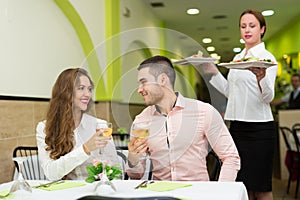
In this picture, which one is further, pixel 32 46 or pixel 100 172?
pixel 32 46

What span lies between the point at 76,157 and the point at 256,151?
128 cm

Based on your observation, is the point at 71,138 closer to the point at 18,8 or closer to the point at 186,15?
the point at 18,8

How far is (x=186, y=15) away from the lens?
21.2 feet

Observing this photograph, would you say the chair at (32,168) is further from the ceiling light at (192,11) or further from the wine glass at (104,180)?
the ceiling light at (192,11)

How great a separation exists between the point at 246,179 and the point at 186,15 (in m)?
4.26

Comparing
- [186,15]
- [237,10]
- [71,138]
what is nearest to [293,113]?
[237,10]

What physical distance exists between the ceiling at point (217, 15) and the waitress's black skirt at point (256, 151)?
9.18 feet

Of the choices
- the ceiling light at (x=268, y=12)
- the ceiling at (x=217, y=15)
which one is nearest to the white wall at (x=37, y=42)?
the ceiling at (x=217, y=15)

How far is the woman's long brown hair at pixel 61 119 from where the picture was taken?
1.94 metres

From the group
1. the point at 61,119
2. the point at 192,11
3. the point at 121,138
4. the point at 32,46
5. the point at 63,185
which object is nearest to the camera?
the point at 63,185

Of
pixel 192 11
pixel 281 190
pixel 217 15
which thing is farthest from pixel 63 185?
pixel 217 15

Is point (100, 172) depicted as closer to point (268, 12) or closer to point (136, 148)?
point (136, 148)

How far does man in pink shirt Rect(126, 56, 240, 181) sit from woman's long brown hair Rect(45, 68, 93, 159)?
0.38 metres

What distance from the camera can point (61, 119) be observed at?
6.68ft
